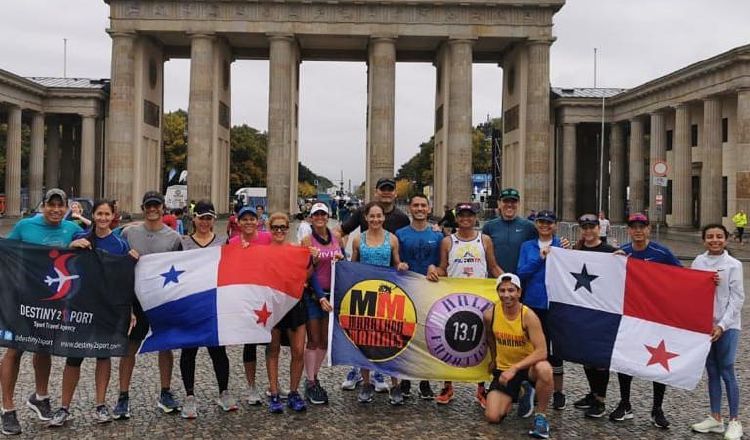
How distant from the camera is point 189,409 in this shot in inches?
288

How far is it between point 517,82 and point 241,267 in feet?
148

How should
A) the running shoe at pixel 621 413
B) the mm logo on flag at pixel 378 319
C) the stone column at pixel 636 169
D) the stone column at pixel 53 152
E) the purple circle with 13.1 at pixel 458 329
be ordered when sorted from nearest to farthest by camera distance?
the running shoe at pixel 621 413 < the purple circle with 13.1 at pixel 458 329 < the mm logo on flag at pixel 378 319 < the stone column at pixel 636 169 < the stone column at pixel 53 152

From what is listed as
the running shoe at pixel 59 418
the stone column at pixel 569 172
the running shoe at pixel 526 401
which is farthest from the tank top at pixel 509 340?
the stone column at pixel 569 172

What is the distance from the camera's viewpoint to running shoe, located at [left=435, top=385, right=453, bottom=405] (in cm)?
802

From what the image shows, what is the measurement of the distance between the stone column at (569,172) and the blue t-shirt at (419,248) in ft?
161

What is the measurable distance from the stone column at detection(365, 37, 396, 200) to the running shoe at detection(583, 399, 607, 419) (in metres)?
39.1

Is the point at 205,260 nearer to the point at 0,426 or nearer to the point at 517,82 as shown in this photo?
the point at 0,426

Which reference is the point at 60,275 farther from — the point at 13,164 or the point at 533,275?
the point at 13,164

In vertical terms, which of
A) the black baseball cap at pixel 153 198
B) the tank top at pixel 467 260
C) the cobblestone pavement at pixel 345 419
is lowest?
the cobblestone pavement at pixel 345 419

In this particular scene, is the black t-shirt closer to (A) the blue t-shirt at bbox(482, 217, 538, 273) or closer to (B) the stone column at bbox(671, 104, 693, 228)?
(A) the blue t-shirt at bbox(482, 217, 538, 273)

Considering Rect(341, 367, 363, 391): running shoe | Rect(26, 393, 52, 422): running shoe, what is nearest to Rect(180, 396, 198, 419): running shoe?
Rect(26, 393, 52, 422): running shoe

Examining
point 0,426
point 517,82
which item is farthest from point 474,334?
point 517,82

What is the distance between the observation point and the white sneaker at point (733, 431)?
6.84 metres

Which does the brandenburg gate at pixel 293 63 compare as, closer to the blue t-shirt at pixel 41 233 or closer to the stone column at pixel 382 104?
the stone column at pixel 382 104
